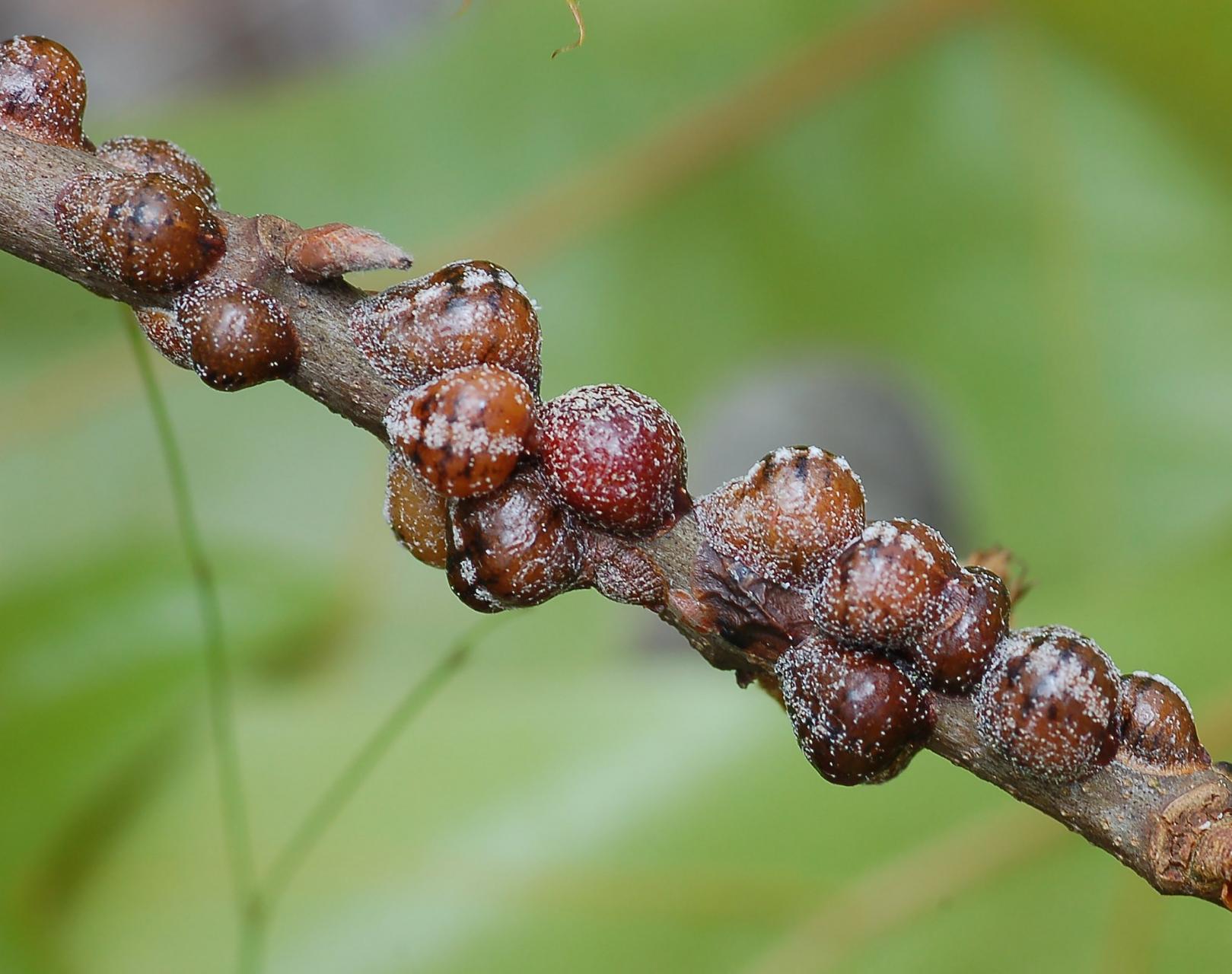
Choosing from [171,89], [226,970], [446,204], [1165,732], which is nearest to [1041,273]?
[446,204]

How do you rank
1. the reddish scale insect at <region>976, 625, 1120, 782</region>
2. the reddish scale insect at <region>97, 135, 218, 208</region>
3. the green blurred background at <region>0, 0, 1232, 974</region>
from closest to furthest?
the reddish scale insect at <region>976, 625, 1120, 782</region>
the reddish scale insect at <region>97, 135, 218, 208</region>
the green blurred background at <region>0, 0, 1232, 974</region>

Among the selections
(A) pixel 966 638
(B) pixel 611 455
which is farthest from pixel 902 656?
(B) pixel 611 455

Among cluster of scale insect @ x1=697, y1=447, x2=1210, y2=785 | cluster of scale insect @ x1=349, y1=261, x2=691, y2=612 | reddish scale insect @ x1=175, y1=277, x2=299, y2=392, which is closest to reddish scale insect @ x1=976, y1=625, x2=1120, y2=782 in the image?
cluster of scale insect @ x1=697, y1=447, x2=1210, y2=785

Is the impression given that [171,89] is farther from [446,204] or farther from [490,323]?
[490,323]

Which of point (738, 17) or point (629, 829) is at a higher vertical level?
point (738, 17)

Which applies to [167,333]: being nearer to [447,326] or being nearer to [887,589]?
[447,326]

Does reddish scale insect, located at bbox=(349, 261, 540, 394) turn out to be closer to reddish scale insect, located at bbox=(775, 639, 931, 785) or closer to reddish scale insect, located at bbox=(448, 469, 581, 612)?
reddish scale insect, located at bbox=(448, 469, 581, 612)
